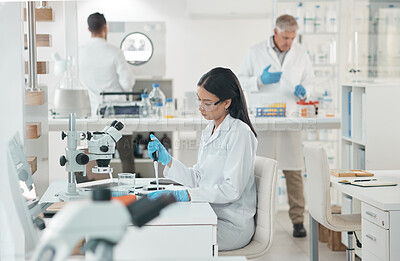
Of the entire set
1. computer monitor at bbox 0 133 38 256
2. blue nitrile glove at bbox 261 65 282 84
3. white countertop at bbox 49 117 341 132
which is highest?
blue nitrile glove at bbox 261 65 282 84

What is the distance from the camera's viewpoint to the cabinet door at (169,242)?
1936 mm

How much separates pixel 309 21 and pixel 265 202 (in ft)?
10.8

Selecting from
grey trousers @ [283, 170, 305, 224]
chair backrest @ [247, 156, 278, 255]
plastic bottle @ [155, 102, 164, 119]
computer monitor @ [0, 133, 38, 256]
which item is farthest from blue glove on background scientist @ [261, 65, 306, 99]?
computer monitor @ [0, 133, 38, 256]

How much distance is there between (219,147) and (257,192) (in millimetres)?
262

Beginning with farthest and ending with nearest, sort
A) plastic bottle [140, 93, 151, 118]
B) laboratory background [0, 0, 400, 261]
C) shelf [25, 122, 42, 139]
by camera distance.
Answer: plastic bottle [140, 93, 151, 118] → shelf [25, 122, 42, 139] → laboratory background [0, 0, 400, 261]

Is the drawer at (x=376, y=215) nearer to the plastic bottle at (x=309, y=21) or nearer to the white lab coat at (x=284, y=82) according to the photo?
the white lab coat at (x=284, y=82)

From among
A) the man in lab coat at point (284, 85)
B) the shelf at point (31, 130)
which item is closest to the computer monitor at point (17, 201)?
the shelf at point (31, 130)

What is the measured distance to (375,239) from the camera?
2.41 metres

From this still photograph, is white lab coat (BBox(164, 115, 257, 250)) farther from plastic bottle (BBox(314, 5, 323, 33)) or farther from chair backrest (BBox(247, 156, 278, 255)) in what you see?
plastic bottle (BBox(314, 5, 323, 33))

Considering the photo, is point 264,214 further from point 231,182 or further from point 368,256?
point 368,256

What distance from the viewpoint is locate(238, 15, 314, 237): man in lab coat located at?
14.3ft

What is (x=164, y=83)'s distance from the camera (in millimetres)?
5871

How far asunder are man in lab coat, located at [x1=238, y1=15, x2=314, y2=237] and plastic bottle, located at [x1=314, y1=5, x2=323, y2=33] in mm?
806

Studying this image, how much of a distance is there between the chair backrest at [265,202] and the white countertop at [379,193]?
43cm
